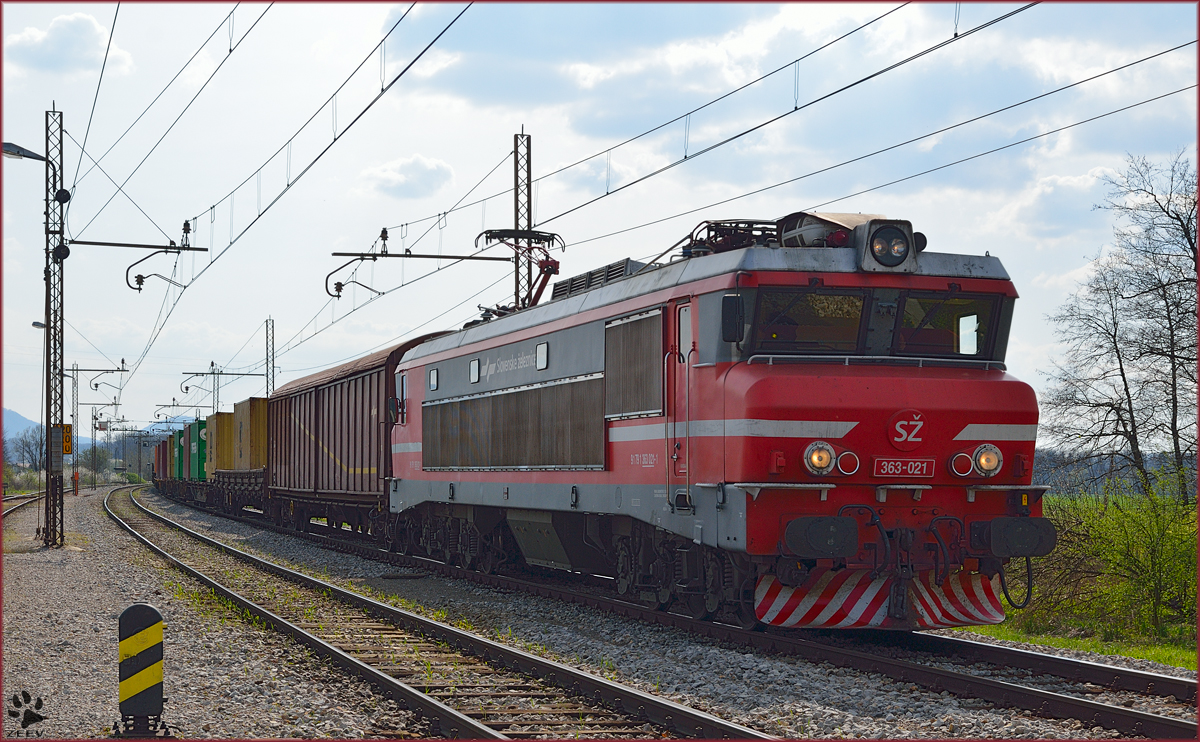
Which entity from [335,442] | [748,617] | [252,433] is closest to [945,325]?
[748,617]

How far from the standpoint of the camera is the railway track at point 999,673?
778 centimetres

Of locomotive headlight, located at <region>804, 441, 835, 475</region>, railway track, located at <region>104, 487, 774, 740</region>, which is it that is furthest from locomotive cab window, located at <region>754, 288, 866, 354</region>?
railway track, located at <region>104, 487, 774, 740</region>

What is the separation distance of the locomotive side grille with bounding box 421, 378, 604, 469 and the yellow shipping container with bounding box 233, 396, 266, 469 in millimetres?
20292

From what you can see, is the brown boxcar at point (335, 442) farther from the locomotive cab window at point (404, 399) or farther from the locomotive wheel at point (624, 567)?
the locomotive wheel at point (624, 567)

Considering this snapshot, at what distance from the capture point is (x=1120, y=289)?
2928 centimetres

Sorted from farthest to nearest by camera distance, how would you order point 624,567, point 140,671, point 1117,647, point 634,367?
1. point 624,567
2. point 634,367
3. point 1117,647
4. point 140,671

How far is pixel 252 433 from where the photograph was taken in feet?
128

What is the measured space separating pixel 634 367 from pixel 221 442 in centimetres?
3733

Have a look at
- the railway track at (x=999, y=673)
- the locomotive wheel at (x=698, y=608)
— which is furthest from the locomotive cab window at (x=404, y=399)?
the locomotive wheel at (x=698, y=608)

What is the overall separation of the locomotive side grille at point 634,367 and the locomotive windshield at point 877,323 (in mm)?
1574

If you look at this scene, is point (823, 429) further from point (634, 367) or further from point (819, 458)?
point (634, 367)

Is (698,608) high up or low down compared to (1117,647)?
up

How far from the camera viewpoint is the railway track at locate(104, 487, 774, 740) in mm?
8044

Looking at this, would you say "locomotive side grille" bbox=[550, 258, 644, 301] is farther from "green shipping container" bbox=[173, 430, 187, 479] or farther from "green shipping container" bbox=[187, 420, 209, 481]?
"green shipping container" bbox=[173, 430, 187, 479]
